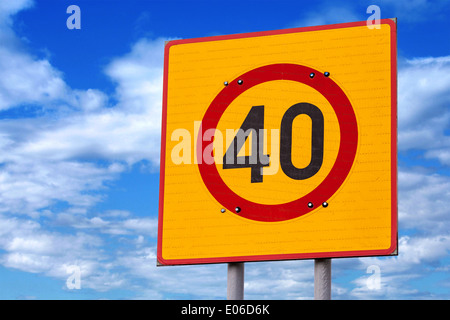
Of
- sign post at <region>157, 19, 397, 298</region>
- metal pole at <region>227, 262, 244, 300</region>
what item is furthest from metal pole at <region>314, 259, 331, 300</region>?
metal pole at <region>227, 262, 244, 300</region>

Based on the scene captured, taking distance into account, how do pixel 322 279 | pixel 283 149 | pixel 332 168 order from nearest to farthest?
pixel 322 279
pixel 332 168
pixel 283 149

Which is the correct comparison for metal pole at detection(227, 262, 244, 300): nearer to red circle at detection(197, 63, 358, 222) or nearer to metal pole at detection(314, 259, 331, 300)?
red circle at detection(197, 63, 358, 222)

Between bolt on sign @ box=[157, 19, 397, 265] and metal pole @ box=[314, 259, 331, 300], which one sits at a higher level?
bolt on sign @ box=[157, 19, 397, 265]

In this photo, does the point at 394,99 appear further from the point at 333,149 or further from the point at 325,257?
the point at 325,257

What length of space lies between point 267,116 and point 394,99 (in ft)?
4.58

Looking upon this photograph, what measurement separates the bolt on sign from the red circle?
11 mm

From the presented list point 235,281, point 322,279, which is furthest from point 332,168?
point 235,281

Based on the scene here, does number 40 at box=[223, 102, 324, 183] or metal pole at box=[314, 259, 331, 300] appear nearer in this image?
metal pole at box=[314, 259, 331, 300]

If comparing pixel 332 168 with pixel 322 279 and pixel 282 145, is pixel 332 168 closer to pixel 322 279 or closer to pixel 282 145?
pixel 282 145

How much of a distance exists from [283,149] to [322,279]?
147 cm

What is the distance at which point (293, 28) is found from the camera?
8.05 meters

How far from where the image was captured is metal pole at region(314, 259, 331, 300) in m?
7.23

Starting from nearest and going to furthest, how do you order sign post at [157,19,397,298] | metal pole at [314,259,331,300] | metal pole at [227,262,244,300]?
metal pole at [314,259,331,300]
sign post at [157,19,397,298]
metal pole at [227,262,244,300]

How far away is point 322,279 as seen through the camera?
24.0ft
